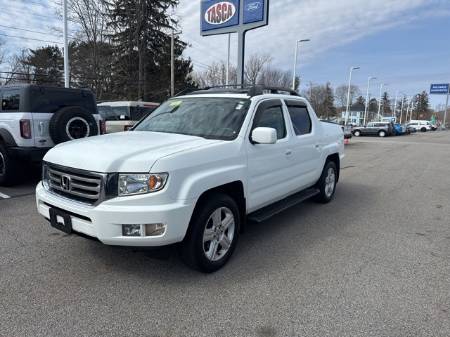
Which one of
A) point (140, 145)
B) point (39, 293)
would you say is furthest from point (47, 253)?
point (140, 145)

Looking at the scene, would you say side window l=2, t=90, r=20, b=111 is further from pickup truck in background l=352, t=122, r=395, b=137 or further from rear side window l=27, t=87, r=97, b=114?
pickup truck in background l=352, t=122, r=395, b=137

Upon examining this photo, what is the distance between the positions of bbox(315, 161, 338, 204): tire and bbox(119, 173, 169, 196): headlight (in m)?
3.78

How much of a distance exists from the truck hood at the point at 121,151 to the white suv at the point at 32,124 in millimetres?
3317

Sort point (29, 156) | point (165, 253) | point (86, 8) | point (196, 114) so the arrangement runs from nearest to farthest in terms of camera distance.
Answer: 1. point (165, 253)
2. point (196, 114)
3. point (29, 156)
4. point (86, 8)

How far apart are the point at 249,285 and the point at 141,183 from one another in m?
1.42

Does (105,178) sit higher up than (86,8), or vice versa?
(86,8)

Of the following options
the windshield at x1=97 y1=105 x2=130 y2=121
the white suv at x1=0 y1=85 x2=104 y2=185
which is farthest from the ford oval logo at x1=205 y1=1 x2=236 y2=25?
the white suv at x1=0 y1=85 x2=104 y2=185

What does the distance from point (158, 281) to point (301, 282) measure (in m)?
1.40

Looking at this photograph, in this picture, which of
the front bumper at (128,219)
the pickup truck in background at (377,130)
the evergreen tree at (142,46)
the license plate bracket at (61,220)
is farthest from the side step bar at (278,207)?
the pickup truck in background at (377,130)

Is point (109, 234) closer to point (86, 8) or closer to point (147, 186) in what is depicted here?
point (147, 186)

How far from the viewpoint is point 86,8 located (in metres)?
30.1

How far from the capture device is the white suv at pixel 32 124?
6523mm

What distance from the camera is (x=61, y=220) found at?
3303mm

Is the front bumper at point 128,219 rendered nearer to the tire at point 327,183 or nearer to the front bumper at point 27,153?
the tire at point 327,183
